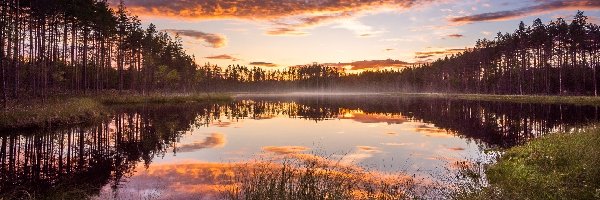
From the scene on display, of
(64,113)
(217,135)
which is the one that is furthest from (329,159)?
(64,113)

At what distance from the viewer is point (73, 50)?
58.7m

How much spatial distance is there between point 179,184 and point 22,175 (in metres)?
5.80

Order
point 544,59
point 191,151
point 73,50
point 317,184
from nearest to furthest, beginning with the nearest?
point 317,184 → point 191,151 → point 73,50 → point 544,59

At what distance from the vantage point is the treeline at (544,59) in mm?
79500

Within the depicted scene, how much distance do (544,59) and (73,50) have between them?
3427 inches

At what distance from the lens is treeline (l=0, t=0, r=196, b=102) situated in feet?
145

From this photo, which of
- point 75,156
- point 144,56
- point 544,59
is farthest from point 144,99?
point 544,59

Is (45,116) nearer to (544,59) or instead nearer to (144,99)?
(144,99)

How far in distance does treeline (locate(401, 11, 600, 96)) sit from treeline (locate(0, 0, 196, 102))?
3066 inches

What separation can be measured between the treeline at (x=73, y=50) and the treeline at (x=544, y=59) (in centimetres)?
7787

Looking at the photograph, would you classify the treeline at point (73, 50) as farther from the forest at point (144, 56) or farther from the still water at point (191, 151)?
the still water at point (191, 151)

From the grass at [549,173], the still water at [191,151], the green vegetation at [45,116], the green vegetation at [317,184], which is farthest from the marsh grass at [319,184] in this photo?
the green vegetation at [45,116]

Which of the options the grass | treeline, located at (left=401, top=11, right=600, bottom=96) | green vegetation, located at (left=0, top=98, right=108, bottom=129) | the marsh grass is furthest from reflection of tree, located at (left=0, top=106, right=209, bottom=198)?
treeline, located at (left=401, top=11, right=600, bottom=96)

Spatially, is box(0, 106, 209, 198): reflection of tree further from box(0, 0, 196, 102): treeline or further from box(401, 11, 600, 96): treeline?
box(401, 11, 600, 96): treeline
